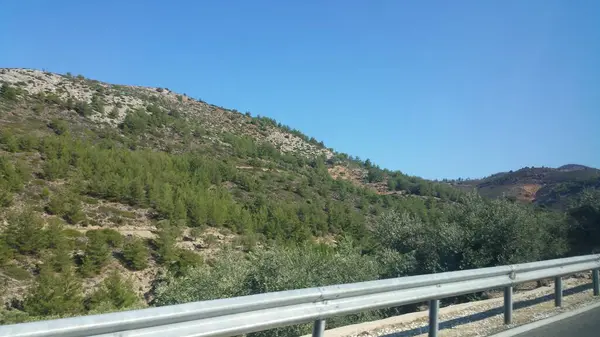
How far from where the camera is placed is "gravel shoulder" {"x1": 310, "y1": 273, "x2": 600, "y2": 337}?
23.4 ft

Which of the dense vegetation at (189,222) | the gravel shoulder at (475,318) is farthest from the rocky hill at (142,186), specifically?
the gravel shoulder at (475,318)

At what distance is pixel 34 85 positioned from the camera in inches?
2530

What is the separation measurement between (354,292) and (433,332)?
5.02 feet

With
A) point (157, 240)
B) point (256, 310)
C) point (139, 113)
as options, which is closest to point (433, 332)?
point (256, 310)

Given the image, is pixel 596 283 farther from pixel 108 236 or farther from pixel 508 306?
pixel 108 236

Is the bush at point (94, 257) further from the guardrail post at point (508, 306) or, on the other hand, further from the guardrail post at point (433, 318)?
the guardrail post at point (433, 318)

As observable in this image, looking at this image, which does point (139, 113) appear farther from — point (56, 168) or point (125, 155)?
point (56, 168)

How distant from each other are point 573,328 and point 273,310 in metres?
5.17

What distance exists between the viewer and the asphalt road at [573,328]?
7.13 m

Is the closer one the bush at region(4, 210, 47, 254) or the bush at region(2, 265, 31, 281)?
the bush at region(2, 265, 31, 281)

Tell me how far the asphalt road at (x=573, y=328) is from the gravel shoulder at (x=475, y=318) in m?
0.39

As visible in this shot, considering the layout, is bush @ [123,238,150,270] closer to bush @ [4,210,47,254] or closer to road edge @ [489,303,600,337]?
bush @ [4,210,47,254]

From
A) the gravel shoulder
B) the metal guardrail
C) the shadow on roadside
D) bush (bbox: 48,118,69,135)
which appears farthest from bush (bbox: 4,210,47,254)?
the metal guardrail

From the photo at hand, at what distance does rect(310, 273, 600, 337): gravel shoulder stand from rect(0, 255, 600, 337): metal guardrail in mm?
548
